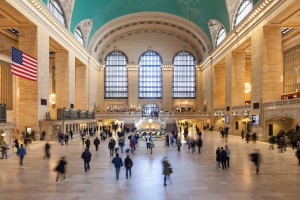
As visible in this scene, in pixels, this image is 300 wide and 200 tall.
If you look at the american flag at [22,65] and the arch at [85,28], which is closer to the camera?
the american flag at [22,65]

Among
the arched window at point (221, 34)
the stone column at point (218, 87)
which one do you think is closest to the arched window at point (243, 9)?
the arched window at point (221, 34)

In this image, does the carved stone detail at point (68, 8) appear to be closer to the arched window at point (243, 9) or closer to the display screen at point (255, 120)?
the arched window at point (243, 9)

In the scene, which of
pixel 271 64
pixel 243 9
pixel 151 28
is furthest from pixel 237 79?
pixel 151 28

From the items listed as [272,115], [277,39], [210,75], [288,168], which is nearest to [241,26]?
[277,39]

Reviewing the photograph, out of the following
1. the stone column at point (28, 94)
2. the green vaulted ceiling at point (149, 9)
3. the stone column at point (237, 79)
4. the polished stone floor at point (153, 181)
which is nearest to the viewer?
the polished stone floor at point (153, 181)

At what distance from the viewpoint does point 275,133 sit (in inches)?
936

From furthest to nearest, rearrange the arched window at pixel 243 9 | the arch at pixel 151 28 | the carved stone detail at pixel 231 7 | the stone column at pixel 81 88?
1. the arch at pixel 151 28
2. the stone column at pixel 81 88
3. the carved stone detail at pixel 231 7
4. the arched window at pixel 243 9

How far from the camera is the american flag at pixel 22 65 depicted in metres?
18.2

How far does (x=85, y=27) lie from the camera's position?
3925cm

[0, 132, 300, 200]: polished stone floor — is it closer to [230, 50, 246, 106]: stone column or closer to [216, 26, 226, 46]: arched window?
[230, 50, 246, 106]: stone column

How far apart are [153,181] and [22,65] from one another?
1379 centimetres

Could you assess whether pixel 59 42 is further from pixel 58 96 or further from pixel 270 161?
pixel 270 161

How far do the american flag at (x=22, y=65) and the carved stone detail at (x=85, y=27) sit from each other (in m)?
17.8

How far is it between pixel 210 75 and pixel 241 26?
16.2 metres
